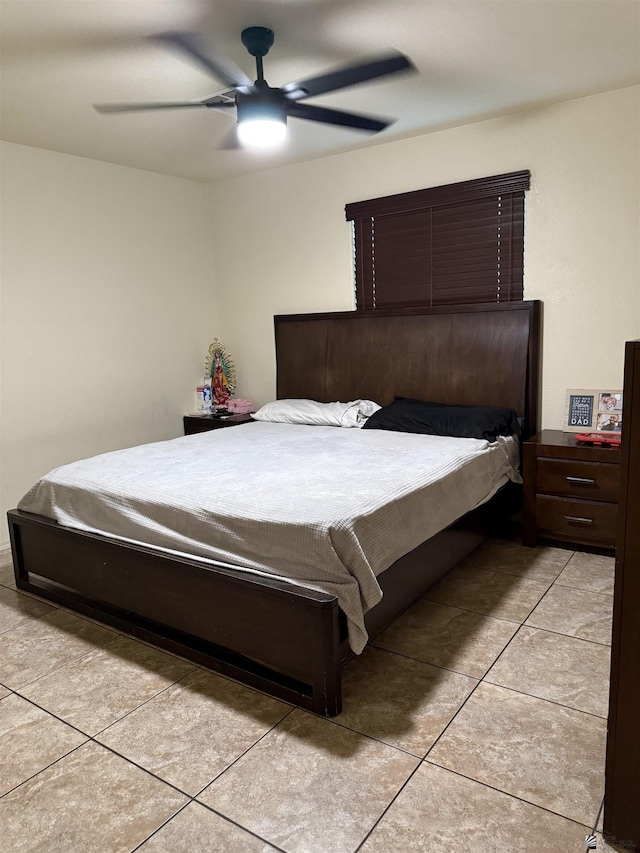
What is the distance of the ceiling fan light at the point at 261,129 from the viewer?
2.54 metres

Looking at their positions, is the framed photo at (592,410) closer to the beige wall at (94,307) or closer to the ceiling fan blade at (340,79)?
the ceiling fan blade at (340,79)

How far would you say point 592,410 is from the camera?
3.63m

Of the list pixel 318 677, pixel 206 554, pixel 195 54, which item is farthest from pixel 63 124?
pixel 318 677

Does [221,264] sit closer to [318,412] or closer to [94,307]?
[94,307]

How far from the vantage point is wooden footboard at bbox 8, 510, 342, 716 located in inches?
83.0

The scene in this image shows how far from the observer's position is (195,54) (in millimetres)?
2646

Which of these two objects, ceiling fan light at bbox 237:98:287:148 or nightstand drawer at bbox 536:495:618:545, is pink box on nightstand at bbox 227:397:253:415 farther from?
ceiling fan light at bbox 237:98:287:148

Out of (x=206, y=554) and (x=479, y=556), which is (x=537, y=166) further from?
(x=206, y=554)

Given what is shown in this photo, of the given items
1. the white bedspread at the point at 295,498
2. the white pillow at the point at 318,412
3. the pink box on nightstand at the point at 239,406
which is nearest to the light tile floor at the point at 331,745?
the white bedspread at the point at 295,498

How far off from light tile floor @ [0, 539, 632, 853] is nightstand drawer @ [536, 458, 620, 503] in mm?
729

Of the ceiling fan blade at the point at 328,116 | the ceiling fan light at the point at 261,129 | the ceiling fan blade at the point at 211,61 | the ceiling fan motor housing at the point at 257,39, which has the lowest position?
the ceiling fan light at the point at 261,129

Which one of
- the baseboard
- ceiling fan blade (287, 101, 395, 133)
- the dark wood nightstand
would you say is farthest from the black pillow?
the baseboard

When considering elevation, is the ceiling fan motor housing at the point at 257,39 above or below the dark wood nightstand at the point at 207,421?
above

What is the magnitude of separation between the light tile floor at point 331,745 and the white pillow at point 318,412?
64.7 inches
